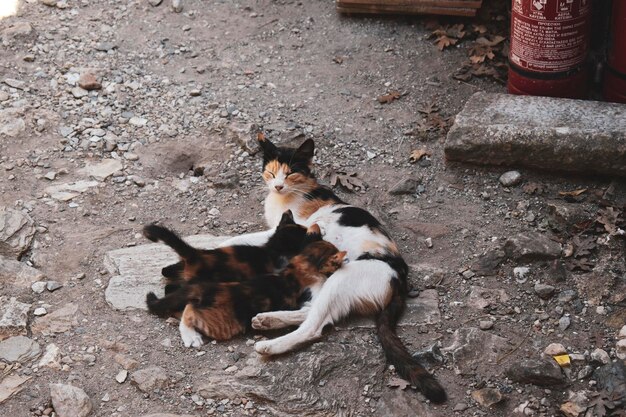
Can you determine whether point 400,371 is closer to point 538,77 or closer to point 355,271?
point 355,271

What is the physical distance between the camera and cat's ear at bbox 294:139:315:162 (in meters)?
5.59

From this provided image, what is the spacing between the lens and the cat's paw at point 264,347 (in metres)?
4.49

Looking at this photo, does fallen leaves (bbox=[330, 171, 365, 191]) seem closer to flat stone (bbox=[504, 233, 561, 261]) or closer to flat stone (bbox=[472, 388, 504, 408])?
flat stone (bbox=[504, 233, 561, 261])

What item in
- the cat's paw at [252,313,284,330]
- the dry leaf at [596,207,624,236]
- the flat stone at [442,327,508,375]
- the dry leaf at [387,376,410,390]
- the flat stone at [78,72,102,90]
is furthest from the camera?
the flat stone at [78,72,102,90]

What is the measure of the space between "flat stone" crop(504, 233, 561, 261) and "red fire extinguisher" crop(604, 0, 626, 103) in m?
1.53

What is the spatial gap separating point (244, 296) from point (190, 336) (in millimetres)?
372

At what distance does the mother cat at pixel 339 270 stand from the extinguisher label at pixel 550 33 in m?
1.79

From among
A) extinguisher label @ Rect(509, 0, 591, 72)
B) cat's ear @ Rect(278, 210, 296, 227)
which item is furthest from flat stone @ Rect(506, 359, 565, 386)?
extinguisher label @ Rect(509, 0, 591, 72)

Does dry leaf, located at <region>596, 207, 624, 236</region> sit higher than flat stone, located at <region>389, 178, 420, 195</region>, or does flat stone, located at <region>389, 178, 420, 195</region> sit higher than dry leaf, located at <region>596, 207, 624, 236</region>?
→ dry leaf, located at <region>596, 207, 624, 236</region>

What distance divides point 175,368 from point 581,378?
2150 millimetres

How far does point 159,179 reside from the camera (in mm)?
6332

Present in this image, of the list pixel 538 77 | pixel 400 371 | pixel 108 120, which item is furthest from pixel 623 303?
pixel 108 120

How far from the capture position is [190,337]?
468cm

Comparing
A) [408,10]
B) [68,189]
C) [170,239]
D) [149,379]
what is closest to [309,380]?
[149,379]
